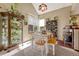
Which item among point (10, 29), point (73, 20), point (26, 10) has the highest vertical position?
point (26, 10)

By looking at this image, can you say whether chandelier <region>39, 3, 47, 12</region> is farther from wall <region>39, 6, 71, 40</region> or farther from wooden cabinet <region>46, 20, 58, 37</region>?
wooden cabinet <region>46, 20, 58, 37</region>

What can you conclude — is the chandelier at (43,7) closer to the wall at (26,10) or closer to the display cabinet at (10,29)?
the wall at (26,10)

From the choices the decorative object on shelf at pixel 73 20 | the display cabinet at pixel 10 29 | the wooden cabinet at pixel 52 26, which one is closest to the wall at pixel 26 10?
the display cabinet at pixel 10 29

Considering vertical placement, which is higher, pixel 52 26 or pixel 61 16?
pixel 61 16

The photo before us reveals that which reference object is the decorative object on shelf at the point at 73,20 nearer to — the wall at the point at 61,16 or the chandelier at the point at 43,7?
the wall at the point at 61,16

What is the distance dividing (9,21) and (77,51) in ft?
3.45

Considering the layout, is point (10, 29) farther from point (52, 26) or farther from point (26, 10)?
point (52, 26)

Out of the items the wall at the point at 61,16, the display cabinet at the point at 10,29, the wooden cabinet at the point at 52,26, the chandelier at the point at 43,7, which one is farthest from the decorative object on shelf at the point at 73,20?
the display cabinet at the point at 10,29

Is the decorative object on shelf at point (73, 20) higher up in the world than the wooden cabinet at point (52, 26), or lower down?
higher up

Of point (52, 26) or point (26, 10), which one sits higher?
point (26, 10)

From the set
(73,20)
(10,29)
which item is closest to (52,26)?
(73,20)

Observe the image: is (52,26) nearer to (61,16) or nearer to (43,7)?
(61,16)

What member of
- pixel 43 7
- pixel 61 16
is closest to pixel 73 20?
pixel 61 16

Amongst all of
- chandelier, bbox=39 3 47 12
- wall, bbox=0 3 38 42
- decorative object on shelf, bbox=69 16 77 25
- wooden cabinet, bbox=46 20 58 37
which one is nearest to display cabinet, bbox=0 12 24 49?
wall, bbox=0 3 38 42
